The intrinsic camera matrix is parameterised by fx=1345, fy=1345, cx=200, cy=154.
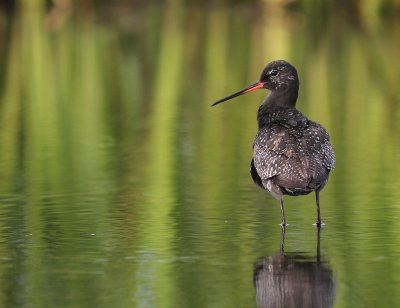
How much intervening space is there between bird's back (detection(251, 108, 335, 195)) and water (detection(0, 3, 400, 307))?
335 mm

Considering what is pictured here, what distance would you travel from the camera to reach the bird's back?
28.2 feet

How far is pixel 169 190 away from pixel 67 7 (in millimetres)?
27856

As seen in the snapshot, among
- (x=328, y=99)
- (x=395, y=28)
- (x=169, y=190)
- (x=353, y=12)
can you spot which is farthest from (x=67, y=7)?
(x=169, y=190)

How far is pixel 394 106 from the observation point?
1681cm

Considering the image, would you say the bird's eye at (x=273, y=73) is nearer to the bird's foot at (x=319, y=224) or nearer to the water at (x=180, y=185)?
the water at (x=180, y=185)

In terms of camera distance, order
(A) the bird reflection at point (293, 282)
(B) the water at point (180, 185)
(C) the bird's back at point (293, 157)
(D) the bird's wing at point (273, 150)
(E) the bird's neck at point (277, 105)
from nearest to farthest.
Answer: (A) the bird reflection at point (293, 282) < (B) the water at point (180, 185) < (C) the bird's back at point (293, 157) < (D) the bird's wing at point (273, 150) < (E) the bird's neck at point (277, 105)

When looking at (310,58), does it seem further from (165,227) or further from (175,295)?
(175,295)

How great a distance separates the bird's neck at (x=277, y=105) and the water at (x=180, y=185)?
65 centimetres

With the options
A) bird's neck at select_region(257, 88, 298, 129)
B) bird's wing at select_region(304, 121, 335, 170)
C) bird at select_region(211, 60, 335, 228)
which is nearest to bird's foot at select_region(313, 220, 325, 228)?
bird at select_region(211, 60, 335, 228)

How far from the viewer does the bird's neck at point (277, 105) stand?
9781mm

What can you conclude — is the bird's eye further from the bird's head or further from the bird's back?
the bird's back

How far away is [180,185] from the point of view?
10852 mm

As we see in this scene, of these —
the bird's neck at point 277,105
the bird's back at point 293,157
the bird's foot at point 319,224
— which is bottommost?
the bird's foot at point 319,224

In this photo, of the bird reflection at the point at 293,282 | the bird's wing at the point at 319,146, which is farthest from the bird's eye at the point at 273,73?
the bird reflection at the point at 293,282
